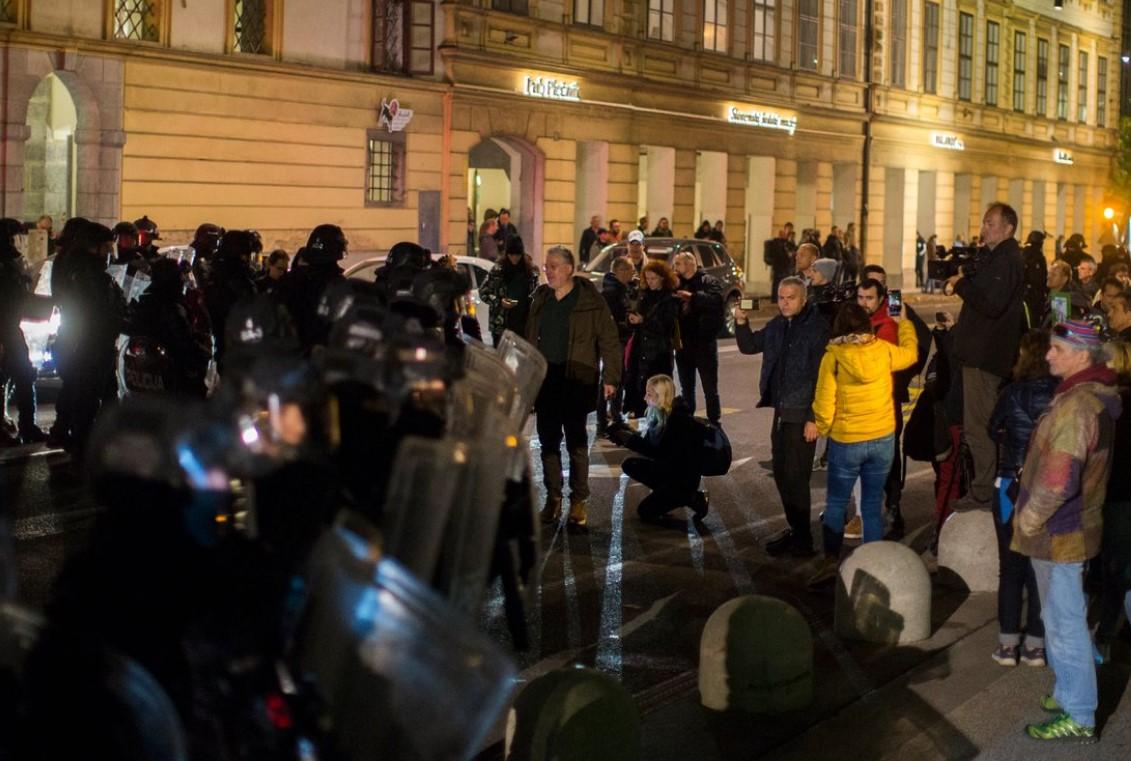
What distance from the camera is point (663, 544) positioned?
34.9 ft

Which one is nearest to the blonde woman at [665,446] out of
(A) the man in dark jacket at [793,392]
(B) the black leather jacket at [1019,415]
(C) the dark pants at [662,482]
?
(C) the dark pants at [662,482]

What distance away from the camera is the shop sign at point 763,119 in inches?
1576

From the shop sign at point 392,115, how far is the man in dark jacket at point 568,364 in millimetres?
19583

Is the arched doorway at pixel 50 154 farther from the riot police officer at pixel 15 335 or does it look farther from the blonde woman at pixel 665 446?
the blonde woman at pixel 665 446

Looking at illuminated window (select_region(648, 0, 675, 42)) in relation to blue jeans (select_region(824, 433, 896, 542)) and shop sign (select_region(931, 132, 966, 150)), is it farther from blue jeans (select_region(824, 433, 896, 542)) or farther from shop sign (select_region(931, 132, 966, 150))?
blue jeans (select_region(824, 433, 896, 542))

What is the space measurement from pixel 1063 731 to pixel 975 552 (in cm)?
260

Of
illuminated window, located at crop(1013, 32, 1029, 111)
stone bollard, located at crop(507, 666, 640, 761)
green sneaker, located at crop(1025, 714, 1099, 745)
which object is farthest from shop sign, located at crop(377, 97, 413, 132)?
illuminated window, located at crop(1013, 32, 1029, 111)

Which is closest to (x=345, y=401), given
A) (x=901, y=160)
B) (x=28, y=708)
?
(x=28, y=708)

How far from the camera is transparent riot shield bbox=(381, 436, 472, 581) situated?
12.5 feet

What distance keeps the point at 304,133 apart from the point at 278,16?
6.52ft

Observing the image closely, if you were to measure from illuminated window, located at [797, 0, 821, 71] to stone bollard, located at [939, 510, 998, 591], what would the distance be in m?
34.7

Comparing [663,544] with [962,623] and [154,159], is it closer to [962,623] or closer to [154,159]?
[962,623]

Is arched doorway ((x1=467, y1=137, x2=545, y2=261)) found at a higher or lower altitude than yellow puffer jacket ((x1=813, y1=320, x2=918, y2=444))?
higher

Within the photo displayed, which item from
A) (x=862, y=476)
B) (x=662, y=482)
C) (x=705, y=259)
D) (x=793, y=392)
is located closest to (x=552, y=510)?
(x=662, y=482)
